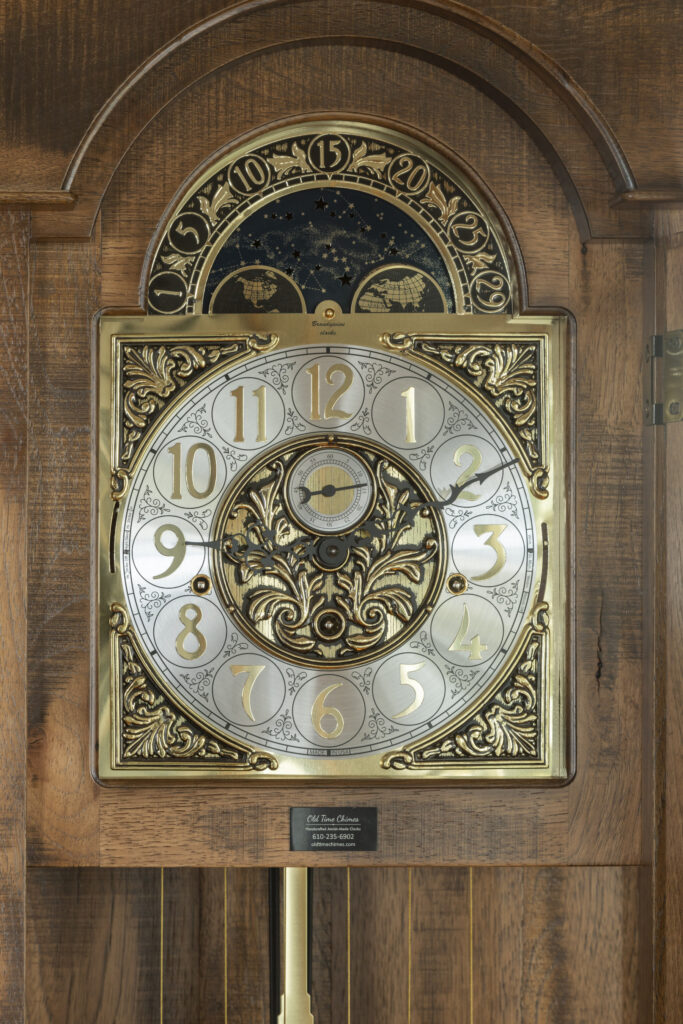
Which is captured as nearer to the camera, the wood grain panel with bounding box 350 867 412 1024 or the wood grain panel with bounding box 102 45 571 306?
the wood grain panel with bounding box 102 45 571 306

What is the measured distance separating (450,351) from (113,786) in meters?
0.60

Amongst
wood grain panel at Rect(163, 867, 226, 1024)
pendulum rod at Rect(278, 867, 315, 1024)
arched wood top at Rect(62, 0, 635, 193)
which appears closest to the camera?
arched wood top at Rect(62, 0, 635, 193)

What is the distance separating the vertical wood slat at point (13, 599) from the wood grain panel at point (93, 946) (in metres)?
0.11

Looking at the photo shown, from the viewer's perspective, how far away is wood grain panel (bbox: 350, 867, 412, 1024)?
1.31 m

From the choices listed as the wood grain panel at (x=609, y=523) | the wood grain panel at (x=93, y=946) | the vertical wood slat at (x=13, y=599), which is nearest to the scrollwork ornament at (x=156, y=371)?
the vertical wood slat at (x=13, y=599)

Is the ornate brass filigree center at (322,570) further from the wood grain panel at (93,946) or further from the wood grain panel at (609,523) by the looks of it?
the wood grain panel at (93,946)

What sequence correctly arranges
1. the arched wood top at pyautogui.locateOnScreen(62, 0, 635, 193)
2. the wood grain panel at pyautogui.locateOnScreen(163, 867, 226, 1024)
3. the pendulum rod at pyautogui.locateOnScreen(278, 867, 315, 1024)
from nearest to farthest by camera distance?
the arched wood top at pyautogui.locateOnScreen(62, 0, 635, 193)
the pendulum rod at pyautogui.locateOnScreen(278, 867, 315, 1024)
the wood grain panel at pyautogui.locateOnScreen(163, 867, 226, 1024)

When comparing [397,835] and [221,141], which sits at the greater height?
[221,141]

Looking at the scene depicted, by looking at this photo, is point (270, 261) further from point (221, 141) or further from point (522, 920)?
point (522, 920)

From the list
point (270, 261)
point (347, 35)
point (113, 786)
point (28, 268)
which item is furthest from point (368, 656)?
point (347, 35)

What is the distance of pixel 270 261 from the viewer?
1.08 m

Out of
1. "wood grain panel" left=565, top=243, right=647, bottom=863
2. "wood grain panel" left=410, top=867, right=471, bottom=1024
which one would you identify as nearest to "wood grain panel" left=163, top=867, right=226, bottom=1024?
"wood grain panel" left=410, top=867, right=471, bottom=1024

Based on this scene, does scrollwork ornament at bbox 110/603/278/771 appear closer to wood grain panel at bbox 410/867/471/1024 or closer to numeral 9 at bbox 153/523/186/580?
numeral 9 at bbox 153/523/186/580

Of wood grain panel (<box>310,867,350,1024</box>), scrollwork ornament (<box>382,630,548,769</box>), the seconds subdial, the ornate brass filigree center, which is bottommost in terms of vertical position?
wood grain panel (<box>310,867,350,1024</box>)
